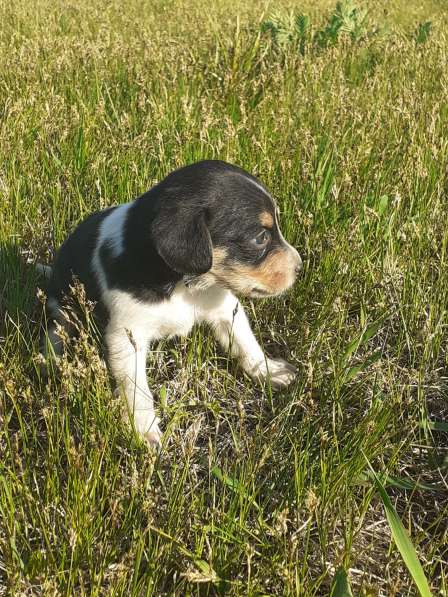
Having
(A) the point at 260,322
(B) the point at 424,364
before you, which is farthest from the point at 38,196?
(B) the point at 424,364

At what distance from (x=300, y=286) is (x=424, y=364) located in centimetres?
85

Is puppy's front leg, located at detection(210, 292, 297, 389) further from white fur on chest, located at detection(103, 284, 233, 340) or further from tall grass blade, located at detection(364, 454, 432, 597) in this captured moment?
tall grass blade, located at detection(364, 454, 432, 597)

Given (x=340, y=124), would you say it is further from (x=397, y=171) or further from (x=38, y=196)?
(x=38, y=196)

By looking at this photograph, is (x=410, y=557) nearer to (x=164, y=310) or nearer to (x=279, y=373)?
(x=279, y=373)

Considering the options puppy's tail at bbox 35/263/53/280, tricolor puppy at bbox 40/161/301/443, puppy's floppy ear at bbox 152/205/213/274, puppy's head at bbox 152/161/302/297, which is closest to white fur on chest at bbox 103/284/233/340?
tricolor puppy at bbox 40/161/301/443

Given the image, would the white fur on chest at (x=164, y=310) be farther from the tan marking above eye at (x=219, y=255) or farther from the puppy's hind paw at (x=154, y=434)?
the puppy's hind paw at (x=154, y=434)

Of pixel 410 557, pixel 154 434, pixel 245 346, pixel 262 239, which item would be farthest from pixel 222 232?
pixel 410 557

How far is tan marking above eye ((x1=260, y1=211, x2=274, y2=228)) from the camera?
2.79m

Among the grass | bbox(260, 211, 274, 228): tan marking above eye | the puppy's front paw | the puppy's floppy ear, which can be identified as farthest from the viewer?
the puppy's front paw

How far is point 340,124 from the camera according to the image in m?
4.55

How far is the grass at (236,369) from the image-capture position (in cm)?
197

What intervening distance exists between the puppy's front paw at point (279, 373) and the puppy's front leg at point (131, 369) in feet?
1.74

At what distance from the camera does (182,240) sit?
2523mm

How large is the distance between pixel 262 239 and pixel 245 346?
1.92 feet
